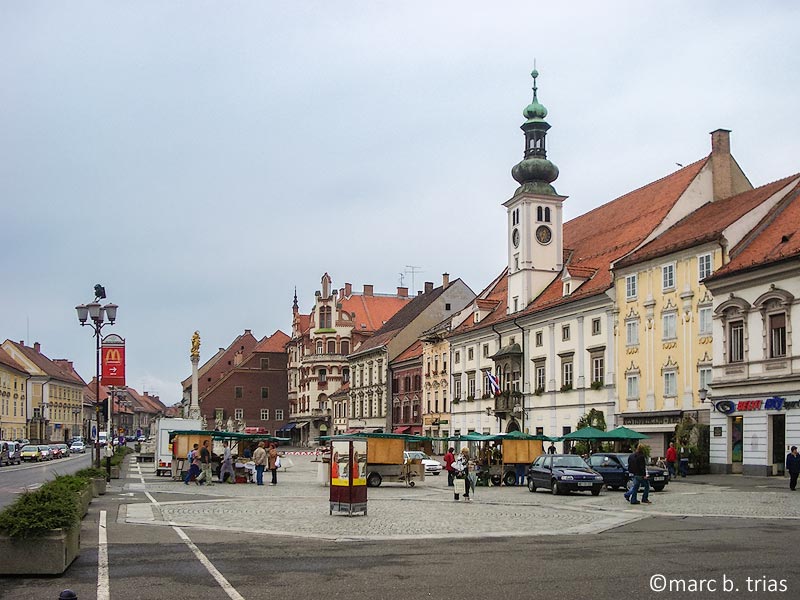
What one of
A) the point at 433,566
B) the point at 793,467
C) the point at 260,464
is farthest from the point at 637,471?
the point at 260,464

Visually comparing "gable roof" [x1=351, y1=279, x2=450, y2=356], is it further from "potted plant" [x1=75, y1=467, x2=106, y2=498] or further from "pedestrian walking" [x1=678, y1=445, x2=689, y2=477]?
"potted plant" [x1=75, y1=467, x2=106, y2=498]

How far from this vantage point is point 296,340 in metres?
127

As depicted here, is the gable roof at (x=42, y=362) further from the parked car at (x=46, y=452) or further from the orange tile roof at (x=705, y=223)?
the orange tile roof at (x=705, y=223)

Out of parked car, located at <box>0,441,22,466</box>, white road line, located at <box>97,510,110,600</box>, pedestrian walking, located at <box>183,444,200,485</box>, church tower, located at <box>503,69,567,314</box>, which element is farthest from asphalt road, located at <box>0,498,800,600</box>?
parked car, located at <box>0,441,22,466</box>

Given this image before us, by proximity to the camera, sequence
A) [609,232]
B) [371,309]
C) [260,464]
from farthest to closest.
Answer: [371,309], [609,232], [260,464]

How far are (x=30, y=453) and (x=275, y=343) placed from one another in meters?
64.4

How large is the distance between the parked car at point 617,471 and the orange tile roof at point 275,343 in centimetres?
10176

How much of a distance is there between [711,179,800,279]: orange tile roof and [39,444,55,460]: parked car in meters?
55.4

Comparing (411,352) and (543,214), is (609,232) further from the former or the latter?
(411,352)

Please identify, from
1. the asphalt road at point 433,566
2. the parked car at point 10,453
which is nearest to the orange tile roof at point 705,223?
the asphalt road at point 433,566

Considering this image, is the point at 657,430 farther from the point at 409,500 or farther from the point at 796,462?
the point at 409,500

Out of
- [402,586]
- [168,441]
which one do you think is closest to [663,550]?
[402,586]

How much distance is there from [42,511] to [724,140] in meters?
49.4

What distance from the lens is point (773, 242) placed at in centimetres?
4306
